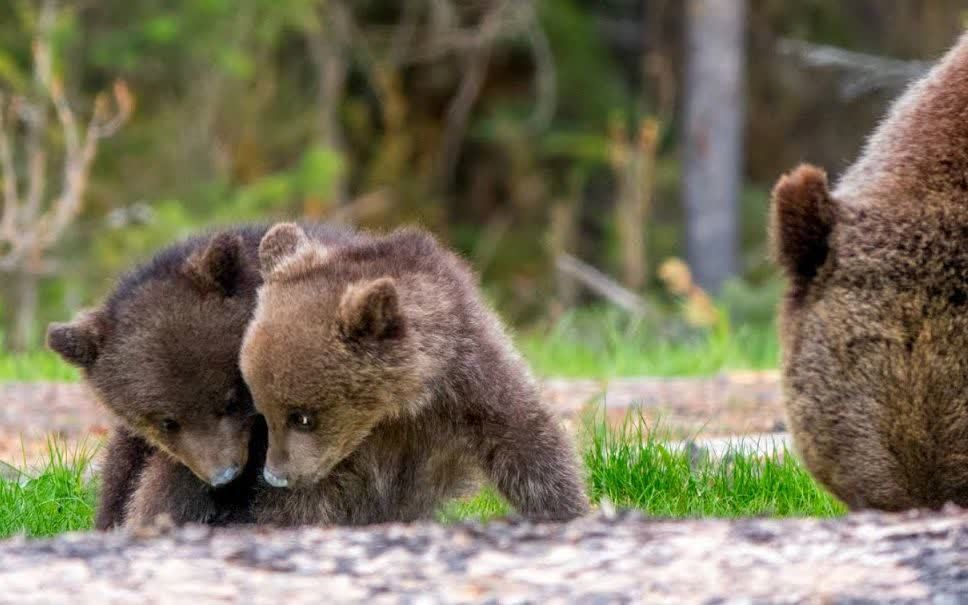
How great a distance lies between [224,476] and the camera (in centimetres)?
514

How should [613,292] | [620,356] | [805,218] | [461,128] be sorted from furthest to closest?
[461,128], [613,292], [620,356], [805,218]

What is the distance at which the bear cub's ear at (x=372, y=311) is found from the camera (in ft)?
15.9

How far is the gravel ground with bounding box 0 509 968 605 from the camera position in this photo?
371 cm

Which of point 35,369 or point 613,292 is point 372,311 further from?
point 613,292

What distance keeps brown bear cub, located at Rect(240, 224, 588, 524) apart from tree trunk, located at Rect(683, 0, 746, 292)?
10872 millimetres

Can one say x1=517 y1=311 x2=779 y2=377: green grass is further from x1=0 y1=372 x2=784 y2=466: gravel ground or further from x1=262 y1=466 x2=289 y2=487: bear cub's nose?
x1=262 y1=466 x2=289 y2=487: bear cub's nose

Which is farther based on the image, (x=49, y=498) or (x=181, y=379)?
(x=49, y=498)

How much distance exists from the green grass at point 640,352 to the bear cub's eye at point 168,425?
3947 mm

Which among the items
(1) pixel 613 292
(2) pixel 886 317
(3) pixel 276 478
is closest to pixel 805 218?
(2) pixel 886 317

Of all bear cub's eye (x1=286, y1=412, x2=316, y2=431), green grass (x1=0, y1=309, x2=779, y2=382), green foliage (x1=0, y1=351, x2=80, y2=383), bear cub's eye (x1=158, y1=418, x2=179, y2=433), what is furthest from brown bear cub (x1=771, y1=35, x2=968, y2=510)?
green foliage (x1=0, y1=351, x2=80, y2=383)

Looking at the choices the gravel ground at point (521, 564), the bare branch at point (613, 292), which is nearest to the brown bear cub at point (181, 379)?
the gravel ground at point (521, 564)

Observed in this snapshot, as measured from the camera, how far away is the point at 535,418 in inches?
205

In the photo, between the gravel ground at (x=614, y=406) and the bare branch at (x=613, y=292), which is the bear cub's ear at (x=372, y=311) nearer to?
the gravel ground at (x=614, y=406)

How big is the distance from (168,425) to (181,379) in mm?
159
